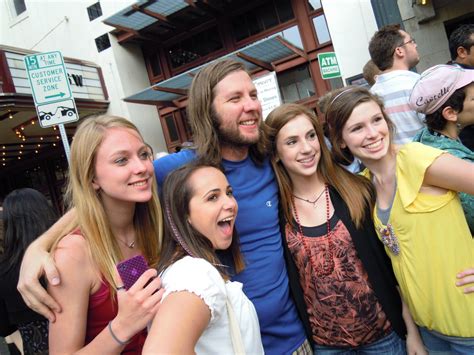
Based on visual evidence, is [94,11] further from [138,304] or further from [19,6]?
[138,304]

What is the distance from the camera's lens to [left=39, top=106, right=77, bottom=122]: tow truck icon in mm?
4167

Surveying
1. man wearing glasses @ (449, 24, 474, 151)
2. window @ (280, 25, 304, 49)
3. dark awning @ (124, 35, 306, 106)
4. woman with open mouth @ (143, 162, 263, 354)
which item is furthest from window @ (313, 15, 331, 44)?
woman with open mouth @ (143, 162, 263, 354)

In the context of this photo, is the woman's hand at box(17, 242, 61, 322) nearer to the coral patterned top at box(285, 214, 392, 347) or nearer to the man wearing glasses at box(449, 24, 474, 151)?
the coral patterned top at box(285, 214, 392, 347)

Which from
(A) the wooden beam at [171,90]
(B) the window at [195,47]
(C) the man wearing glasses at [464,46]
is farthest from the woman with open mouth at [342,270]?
(B) the window at [195,47]

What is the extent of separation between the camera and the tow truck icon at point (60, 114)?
4.17 m

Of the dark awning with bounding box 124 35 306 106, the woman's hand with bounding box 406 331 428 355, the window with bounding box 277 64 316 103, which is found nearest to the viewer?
the woman's hand with bounding box 406 331 428 355

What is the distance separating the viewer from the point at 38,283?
4.83 feet

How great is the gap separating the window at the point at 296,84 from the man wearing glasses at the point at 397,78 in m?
6.84

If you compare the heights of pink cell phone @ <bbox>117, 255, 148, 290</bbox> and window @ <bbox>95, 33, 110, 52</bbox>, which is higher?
window @ <bbox>95, 33, 110, 52</bbox>

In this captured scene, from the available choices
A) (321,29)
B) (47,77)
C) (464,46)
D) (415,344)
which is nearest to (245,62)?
(321,29)

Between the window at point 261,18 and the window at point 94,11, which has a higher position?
the window at point 94,11

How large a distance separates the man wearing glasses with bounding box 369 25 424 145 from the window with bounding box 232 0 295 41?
7.45 meters

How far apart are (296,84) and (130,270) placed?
969 cm

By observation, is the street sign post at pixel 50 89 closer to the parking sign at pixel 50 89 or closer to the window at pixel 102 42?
the parking sign at pixel 50 89
